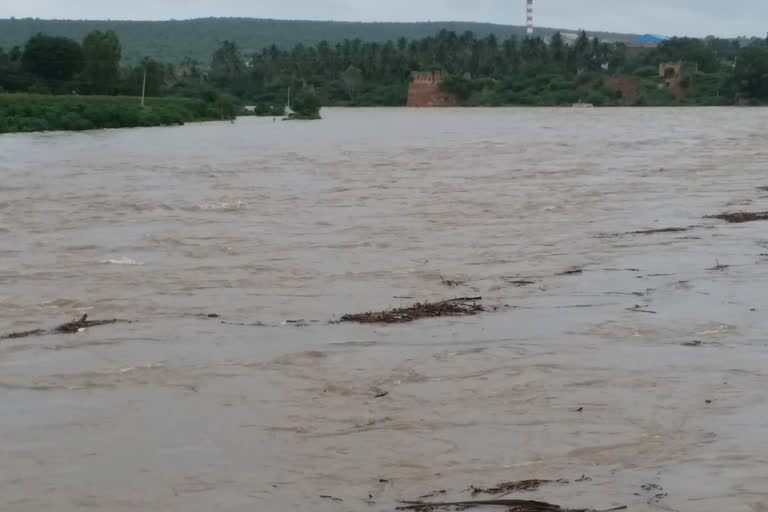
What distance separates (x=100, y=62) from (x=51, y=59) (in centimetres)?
304

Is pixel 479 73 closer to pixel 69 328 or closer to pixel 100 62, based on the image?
pixel 100 62

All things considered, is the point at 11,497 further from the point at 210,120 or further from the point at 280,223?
the point at 210,120

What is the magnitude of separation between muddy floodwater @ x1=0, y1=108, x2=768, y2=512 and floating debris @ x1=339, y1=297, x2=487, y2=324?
16cm

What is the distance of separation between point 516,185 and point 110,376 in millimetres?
15722

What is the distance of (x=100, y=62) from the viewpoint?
7819 centimetres

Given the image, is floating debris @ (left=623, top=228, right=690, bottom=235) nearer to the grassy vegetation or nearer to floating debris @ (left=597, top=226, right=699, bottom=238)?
floating debris @ (left=597, top=226, right=699, bottom=238)

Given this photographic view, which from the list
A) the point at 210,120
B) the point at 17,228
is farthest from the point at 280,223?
the point at 210,120

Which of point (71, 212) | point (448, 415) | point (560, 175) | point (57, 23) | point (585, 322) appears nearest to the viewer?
point (448, 415)

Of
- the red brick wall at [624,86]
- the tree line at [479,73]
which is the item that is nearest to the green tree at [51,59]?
the tree line at [479,73]

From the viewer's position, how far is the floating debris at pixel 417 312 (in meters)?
9.03

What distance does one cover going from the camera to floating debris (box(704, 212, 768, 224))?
15.6 metres

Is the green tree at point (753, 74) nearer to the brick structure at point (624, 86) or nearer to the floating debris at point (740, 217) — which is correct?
the brick structure at point (624, 86)

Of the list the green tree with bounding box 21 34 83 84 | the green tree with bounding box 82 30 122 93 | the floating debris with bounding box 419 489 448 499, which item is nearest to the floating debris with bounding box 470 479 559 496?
the floating debris with bounding box 419 489 448 499

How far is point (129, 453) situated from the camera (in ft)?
19.3
